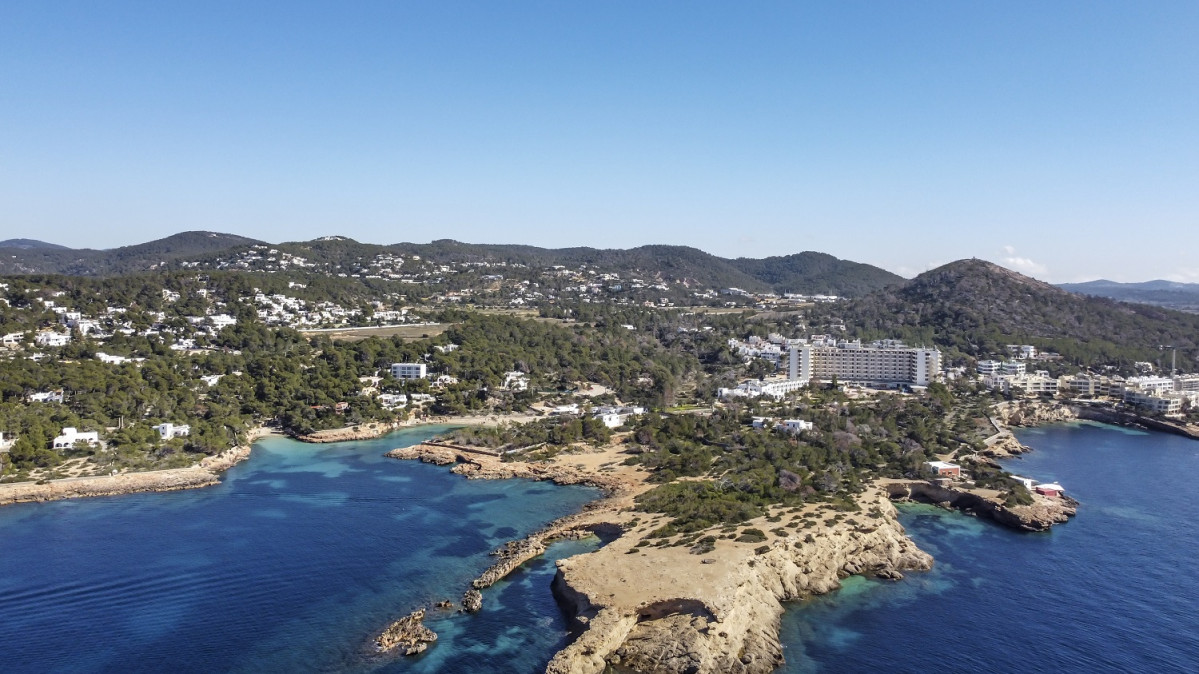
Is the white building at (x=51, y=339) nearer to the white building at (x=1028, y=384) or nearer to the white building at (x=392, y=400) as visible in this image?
the white building at (x=392, y=400)

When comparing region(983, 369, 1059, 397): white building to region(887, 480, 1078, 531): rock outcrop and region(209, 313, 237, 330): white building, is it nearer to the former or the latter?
region(887, 480, 1078, 531): rock outcrop

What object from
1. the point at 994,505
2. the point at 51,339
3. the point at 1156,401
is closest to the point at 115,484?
the point at 51,339

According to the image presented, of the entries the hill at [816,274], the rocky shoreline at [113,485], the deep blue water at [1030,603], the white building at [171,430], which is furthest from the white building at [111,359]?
the hill at [816,274]

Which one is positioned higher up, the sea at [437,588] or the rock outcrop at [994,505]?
the rock outcrop at [994,505]

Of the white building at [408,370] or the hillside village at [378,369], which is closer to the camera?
the hillside village at [378,369]

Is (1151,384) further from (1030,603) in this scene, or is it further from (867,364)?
(1030,603)

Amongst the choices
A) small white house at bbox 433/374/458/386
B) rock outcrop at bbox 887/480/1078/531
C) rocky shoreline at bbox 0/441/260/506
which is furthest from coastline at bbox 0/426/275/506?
rock outcrop at bbox 887/480/1078/531

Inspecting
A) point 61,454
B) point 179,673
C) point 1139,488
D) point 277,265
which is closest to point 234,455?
point 61,454

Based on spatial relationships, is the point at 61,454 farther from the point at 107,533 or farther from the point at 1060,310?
the point at 1060,310
